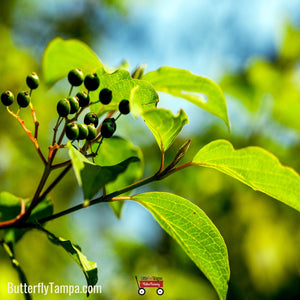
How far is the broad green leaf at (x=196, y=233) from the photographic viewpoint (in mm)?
1014

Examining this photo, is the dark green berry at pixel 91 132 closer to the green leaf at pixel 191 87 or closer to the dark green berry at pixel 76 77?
the dark green berry at pixel 76 77

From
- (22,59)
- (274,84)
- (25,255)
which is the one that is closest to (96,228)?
(25,255)

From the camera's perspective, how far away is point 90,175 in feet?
2.50

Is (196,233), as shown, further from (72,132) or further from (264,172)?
(72,132)

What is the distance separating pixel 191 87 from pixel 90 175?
59cm

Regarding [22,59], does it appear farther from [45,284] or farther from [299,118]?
[299,118]

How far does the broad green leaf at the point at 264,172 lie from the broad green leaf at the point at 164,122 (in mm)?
139

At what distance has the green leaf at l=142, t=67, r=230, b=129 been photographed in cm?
118

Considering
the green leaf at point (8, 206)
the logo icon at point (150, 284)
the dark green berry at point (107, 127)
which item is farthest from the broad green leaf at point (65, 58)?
the logo icon at point (150, 284)

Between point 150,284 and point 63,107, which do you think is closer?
point 63,107

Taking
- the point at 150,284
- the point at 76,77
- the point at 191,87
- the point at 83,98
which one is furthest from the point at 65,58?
→ the point at 150,284

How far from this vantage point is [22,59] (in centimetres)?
347

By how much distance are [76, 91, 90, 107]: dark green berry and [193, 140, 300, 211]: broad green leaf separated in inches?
16.2

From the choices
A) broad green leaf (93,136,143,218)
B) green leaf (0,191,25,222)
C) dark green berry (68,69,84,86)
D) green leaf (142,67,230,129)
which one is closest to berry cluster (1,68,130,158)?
dark green berry (68,69,84,86)
